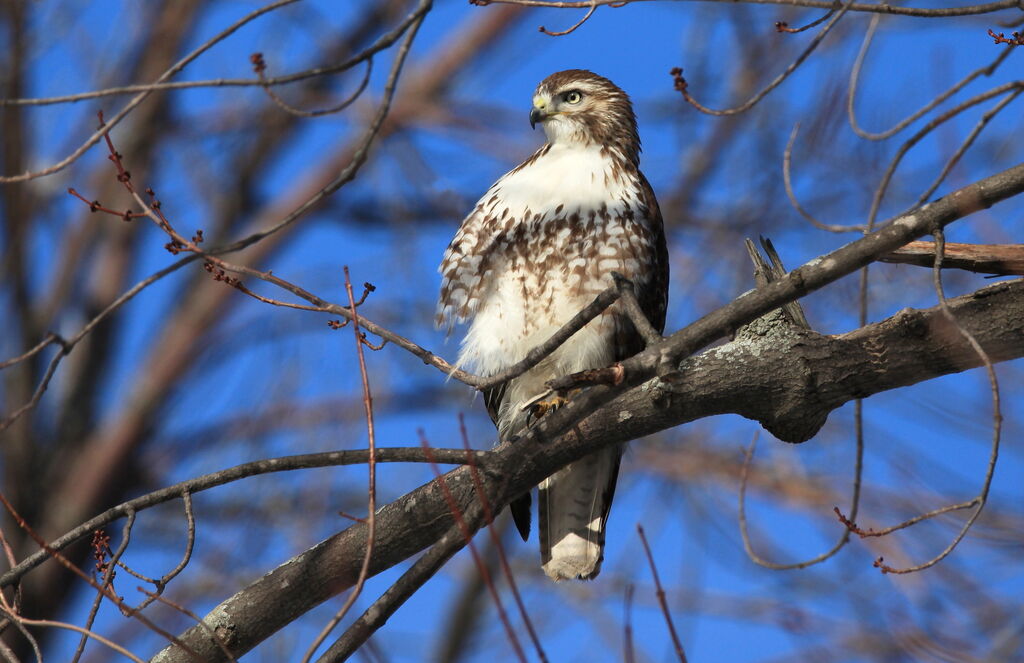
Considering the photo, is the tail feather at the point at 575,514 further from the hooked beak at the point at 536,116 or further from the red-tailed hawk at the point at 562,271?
the hooked beak at the point at 536,116

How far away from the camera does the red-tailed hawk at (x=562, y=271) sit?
3.87 metres

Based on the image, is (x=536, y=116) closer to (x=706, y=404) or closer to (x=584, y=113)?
(x=584, y=113)

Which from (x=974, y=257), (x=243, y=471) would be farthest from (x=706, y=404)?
(x=243, y=471)

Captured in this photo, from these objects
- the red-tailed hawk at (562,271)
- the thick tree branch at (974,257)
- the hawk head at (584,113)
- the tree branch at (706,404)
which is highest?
the hawk head at (584,113)

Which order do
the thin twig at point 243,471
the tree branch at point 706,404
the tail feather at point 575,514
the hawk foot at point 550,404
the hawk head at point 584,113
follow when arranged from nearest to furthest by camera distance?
the thin twig at point 243,471 → the tree branch at point 706,404 → the hawk foot at point 550,404 → the tail feather at point 575,514 → the hawk head at point 584,113

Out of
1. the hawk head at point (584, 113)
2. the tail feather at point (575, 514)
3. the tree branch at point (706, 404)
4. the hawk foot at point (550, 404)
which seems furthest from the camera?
the hawk head at point (584, 113)

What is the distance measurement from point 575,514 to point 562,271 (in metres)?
0.94

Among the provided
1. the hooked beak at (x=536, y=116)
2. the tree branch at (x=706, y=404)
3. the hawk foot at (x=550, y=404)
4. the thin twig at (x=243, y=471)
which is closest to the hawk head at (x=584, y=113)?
the hooked beak at (x=536, y=116)

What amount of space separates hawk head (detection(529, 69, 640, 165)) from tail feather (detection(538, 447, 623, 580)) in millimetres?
1138

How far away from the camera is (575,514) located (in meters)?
4.25

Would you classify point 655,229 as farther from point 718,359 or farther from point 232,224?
point 232,224

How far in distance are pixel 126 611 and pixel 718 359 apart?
61.2 inches

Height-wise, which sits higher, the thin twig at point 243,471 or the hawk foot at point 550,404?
the hawk foot at point 550,404

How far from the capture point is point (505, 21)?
10250 mm
